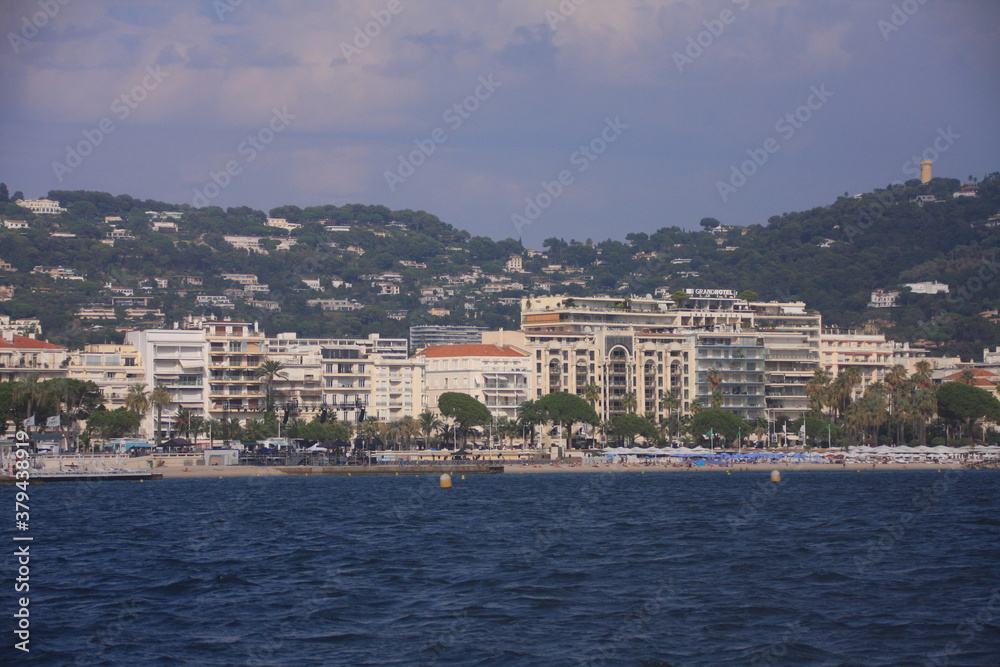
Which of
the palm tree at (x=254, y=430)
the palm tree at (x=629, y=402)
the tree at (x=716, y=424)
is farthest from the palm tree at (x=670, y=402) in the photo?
the palm tree at (x=254, y=430)

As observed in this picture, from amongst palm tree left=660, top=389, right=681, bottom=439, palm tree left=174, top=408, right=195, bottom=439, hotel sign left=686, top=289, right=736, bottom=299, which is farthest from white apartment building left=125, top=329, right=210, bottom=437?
hotel sign left=686, top=289, right=736, bottom=299

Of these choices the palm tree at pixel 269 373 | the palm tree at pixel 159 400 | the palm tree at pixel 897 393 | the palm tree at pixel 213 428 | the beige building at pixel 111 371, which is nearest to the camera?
the palm tree at pixel 159 400

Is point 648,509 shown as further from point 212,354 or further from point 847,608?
point 212,354

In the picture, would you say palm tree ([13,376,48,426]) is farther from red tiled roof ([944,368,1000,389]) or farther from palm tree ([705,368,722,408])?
red tiled roof ([944,368,1000,389])

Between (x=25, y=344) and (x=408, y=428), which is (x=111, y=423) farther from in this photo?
(x=408, y=428)

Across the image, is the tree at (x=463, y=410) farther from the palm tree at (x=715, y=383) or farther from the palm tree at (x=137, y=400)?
the palm tree at (x=137, y=400)

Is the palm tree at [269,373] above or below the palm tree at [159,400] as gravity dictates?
above

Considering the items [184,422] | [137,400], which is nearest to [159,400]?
[137,400]

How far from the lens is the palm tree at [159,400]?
13038cm

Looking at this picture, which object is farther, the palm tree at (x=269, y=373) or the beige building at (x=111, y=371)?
the palm tree at (x=269, y=373)

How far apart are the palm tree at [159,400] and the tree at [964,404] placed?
3218 inches

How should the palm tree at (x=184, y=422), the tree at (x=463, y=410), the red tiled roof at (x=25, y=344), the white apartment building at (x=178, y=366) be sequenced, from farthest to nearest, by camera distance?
the tree at (x=463, y=410), the white apartment building at (x=178, y=366), the red tiled roof at (x=25, y=344), the palm tree at (x=184, y=422)

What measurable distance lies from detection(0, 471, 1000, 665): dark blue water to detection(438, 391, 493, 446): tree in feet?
225

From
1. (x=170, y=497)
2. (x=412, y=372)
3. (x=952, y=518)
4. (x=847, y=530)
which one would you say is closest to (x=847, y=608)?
(x=847, y=530)
